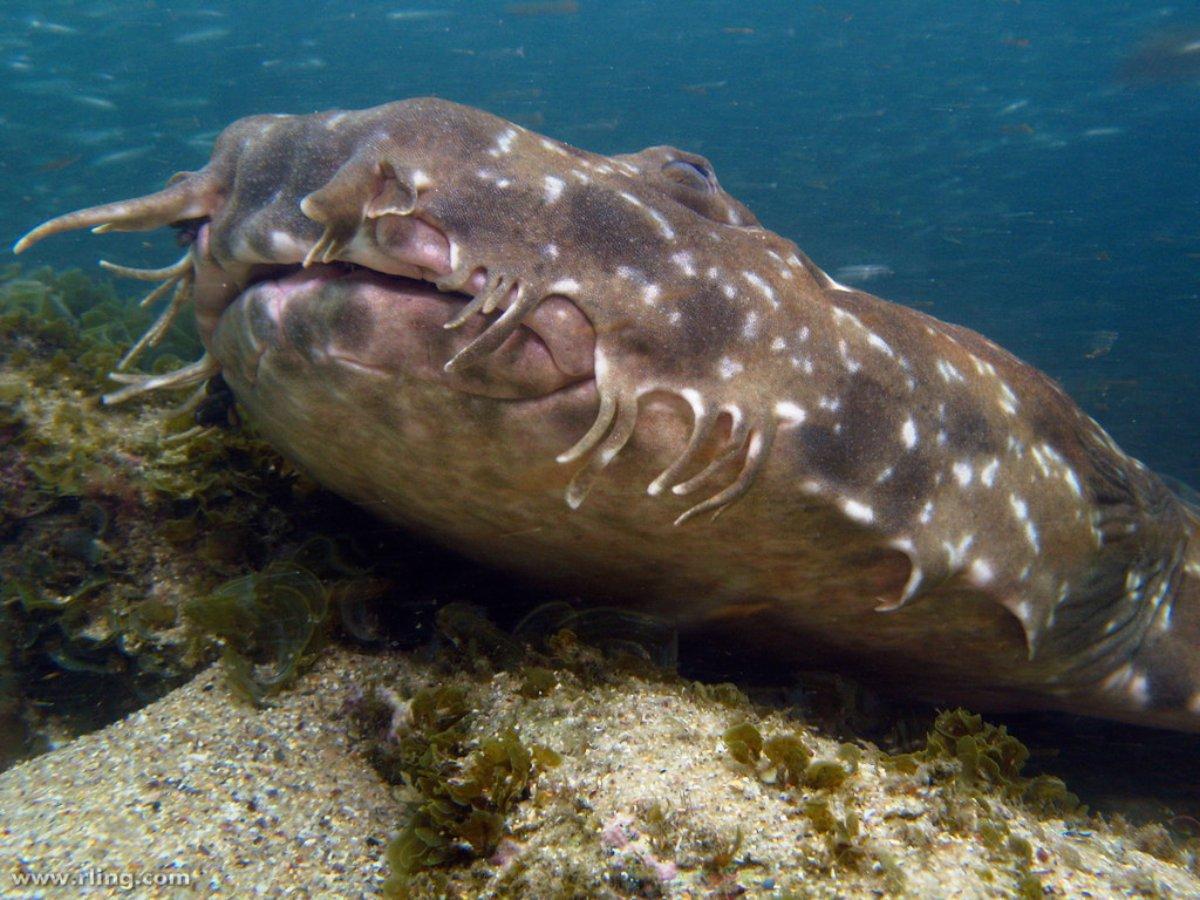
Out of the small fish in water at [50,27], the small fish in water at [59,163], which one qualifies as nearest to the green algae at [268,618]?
the small fish in water at [50,27]

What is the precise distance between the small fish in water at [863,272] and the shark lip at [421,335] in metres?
25.5

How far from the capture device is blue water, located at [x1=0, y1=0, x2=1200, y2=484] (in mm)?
18078

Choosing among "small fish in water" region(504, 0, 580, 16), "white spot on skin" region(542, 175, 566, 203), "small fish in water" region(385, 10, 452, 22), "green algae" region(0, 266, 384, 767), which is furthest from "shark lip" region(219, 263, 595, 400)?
"small fish in water" region(385, 10, 452, 22)

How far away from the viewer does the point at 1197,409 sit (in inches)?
810

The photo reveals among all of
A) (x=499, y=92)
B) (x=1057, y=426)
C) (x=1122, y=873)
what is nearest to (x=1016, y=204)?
(x=499, y=92)

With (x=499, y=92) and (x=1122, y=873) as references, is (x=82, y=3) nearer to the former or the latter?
(x=499, y=92)

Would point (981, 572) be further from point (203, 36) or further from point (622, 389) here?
point (203, 36)

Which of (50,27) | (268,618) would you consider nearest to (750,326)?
(268,618)

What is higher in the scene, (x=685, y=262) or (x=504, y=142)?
(x=504, y=142)

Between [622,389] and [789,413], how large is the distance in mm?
583

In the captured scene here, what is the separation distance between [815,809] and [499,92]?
→ 74.2ft

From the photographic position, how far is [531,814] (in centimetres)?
200

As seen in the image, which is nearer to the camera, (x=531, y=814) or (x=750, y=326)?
(x=531, y=814)

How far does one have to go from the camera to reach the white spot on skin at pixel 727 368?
7.28 feet
